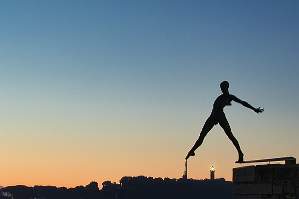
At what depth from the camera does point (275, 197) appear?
49.5 ft

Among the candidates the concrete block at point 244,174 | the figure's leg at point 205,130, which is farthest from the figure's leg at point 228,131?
the concrete block at point 244,174

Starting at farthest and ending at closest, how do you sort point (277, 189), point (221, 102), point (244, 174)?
1. point (221, 102)
2. point (244, 174)
3. point (277, 189)

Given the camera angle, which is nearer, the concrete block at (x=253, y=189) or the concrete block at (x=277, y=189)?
the concrete block at (x=277, y=189)

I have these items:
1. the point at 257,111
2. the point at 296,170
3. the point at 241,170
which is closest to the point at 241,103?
the point at 257,111

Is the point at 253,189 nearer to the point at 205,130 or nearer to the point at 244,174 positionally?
the point at 244,174

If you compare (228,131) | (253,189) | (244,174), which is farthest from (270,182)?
(228,131)

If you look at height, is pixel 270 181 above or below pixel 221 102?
below

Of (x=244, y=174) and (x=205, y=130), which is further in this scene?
(x=205, y=130)

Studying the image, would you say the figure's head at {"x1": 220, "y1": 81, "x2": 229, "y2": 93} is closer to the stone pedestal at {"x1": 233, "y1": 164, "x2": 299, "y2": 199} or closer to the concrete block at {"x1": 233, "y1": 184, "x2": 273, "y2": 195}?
the stone pedestal at {"x1": 233, "y1": 164, "x2": 299, "y2": 199}

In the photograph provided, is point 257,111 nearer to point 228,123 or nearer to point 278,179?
point 228,123

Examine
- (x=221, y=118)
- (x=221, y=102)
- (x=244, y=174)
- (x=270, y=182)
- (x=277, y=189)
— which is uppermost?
(x=221, y=102)

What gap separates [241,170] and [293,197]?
2.02 metres

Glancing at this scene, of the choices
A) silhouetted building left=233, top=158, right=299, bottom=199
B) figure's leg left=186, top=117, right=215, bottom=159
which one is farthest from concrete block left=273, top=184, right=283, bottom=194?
figure's leg left=186, top=117, right=215, bottom=159

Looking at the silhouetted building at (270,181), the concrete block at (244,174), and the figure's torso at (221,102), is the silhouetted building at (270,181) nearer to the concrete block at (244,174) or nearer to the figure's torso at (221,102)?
the concrete block at (244,174)
